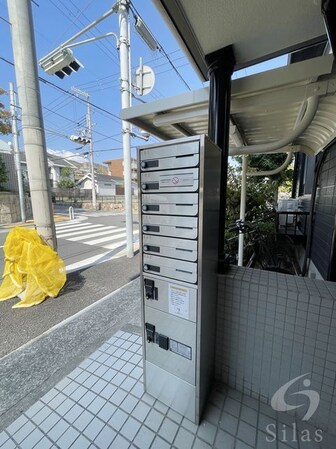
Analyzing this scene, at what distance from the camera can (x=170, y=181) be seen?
46.9 inches

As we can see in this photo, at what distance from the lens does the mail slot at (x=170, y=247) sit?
1188 mm

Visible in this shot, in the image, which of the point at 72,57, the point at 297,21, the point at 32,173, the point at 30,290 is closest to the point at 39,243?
the point at 30,290

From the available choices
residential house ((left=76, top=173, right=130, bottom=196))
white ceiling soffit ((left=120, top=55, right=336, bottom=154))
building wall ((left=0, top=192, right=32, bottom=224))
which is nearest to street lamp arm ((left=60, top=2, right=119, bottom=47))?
white ceiling soffit ((left=120, top=55, right=336, bottom=154))

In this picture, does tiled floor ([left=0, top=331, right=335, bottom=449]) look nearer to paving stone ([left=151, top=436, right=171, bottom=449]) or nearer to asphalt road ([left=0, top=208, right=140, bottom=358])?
paving stone ([left=151, top=436, right=171, bottom=449])

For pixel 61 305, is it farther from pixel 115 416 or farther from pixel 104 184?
pixel 104 184

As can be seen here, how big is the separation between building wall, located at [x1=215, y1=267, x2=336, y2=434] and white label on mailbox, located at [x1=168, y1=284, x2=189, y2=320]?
0.38m

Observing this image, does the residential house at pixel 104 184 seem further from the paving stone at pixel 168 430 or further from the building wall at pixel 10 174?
the paving stone at pixel 168 430

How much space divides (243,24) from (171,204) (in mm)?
1187

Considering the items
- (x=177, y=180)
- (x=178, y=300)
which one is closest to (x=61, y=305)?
(x=178, y=300)

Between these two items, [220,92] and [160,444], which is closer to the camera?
[160,444]

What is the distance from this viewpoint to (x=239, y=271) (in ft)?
5.21

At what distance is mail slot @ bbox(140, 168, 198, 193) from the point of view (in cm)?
112

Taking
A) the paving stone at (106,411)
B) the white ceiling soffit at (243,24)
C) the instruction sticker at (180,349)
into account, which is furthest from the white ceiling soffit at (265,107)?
the paving stone at (106,411)

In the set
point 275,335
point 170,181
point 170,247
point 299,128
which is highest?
point 299,128
